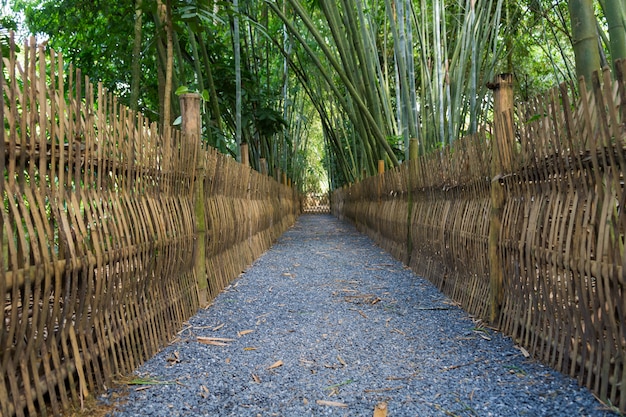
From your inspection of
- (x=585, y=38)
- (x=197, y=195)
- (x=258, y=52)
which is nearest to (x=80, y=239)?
(x=197, y=195)

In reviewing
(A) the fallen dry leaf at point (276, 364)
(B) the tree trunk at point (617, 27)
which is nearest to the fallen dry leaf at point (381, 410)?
(A) the fallen dry leaf at point (276, 364)

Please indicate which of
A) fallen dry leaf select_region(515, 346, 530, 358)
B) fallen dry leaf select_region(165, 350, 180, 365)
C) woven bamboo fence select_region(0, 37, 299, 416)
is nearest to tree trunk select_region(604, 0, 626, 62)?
fallen dry leaf select_region(515, 346, 530, 358)

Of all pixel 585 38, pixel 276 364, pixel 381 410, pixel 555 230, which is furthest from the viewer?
pixel 585 38

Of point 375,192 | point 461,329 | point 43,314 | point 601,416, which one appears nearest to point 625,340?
point 601,416

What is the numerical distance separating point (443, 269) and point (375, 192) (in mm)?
3649

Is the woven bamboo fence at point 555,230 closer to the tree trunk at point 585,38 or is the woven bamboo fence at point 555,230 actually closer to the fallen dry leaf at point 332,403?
the tree trunk at point 585,38

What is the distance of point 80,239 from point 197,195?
1514 millimetres

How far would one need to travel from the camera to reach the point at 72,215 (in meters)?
1.55

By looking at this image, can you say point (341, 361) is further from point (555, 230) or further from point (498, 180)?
point (498, 180)

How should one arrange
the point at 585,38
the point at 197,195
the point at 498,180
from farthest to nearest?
the point at 197,195, the point at 498,180, the point at 585,38

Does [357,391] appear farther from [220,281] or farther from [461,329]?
[220,281]

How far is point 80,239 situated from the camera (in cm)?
157

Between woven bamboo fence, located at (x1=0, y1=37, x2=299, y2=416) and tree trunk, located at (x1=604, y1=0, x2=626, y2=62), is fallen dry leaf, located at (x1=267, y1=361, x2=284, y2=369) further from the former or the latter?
tree trunk, located at (x1=604, y1=0, x2=626, y2=62)

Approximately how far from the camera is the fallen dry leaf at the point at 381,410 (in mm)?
1542
